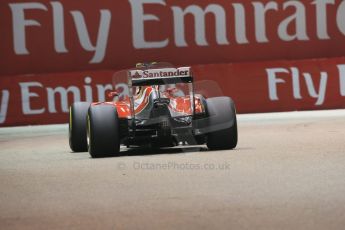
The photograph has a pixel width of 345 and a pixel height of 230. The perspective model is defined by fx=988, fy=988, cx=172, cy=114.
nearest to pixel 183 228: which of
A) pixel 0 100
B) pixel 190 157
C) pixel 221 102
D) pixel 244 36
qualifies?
pixel 190 157

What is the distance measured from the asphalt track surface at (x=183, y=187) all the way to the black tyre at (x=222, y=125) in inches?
10.2

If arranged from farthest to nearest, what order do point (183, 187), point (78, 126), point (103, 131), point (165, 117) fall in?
1. point (78, 126)
2. point (165, 117)
3. point (103, 131)
4. point (183, 187)

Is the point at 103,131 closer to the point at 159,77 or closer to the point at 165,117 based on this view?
the point at 165,117

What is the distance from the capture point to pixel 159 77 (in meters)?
13.7

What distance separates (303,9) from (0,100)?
24.8 ft

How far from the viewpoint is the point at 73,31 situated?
23188 mm

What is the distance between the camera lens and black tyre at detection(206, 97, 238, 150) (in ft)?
44.8

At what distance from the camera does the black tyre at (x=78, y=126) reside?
48.8ft

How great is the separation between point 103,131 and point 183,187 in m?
3.92

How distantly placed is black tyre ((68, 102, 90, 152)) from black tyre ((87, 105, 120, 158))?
4.72 ft

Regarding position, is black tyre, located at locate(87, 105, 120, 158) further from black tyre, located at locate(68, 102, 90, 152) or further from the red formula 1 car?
black tyre, located at locate(68, 102, 90, 152)

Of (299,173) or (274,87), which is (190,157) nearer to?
(299,173)

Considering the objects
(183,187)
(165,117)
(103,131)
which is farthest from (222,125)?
(183,187)

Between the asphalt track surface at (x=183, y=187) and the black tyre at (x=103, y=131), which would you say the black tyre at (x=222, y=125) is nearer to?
the asphalt track surface at (x=183, y=187)
